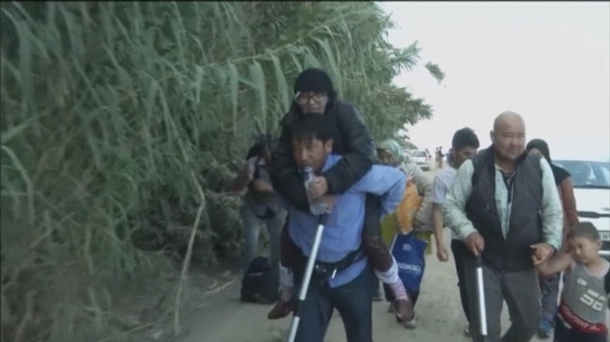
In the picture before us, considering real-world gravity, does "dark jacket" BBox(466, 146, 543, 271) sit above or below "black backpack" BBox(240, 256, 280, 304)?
above

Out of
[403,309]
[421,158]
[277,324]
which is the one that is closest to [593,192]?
[421,158]

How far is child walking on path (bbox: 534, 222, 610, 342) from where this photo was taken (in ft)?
20.7

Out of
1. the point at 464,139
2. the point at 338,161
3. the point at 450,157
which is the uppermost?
the point at 338,161

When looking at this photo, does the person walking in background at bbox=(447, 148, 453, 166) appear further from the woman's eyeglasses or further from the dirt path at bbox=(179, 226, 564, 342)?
the woman's eyeglasses

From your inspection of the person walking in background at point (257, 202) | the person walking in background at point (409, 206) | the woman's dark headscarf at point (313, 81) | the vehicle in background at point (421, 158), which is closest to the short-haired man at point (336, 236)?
the woman's dark headscarf at point (313, 81)

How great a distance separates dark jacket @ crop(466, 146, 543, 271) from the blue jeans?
10.0 ft

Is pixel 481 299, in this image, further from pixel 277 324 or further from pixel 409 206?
pixel 277 324

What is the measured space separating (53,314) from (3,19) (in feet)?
4.77

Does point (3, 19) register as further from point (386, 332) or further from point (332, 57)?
point (386, 332)

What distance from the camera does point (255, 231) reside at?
945 cm

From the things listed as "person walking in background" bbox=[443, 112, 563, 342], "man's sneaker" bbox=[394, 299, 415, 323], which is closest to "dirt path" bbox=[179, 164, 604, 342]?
"person walking in background" bbox=[443, 112, 563, 342]

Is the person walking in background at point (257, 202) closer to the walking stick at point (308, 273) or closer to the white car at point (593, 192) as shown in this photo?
the walking stick at point (308, 273)

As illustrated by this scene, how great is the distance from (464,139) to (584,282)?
2029 millimetres

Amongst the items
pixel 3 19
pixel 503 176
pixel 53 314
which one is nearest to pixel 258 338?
pixel 503 176
